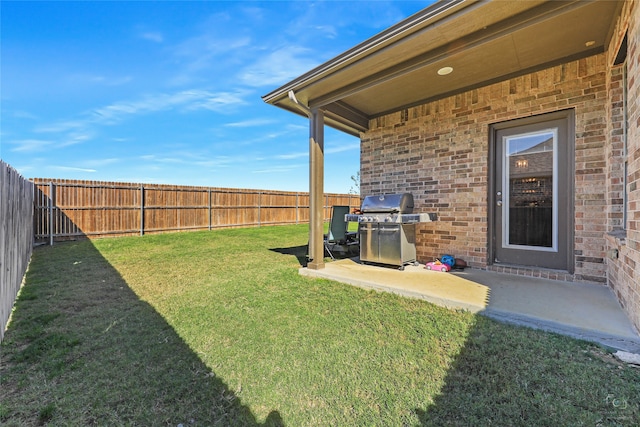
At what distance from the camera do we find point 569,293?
9.69ft

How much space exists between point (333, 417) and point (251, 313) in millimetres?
1608

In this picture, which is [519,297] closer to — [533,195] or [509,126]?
[533,195]

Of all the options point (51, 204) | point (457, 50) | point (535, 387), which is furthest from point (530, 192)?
point (51, 204)

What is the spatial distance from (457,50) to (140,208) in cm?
1062

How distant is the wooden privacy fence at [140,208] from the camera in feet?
26.1

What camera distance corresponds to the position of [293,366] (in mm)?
1889

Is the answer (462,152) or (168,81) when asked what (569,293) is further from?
(168,81)

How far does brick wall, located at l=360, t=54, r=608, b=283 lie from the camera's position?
10.8 ft

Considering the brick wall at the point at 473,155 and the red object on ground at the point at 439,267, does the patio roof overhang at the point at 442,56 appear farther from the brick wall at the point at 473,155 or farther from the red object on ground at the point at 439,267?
the red object on ground at the point at 439,267

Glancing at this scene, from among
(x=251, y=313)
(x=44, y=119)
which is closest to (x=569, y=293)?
(x=251, y=313)

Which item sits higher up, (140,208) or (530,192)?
(530,192)

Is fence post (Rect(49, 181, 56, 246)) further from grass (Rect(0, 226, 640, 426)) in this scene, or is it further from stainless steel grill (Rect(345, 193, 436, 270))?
stainless steel grill (Rect(345, 193, 436, 270))

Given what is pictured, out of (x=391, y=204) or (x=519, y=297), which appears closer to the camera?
(x=519, y=297)

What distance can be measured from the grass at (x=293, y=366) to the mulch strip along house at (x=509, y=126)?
1.13 meters
